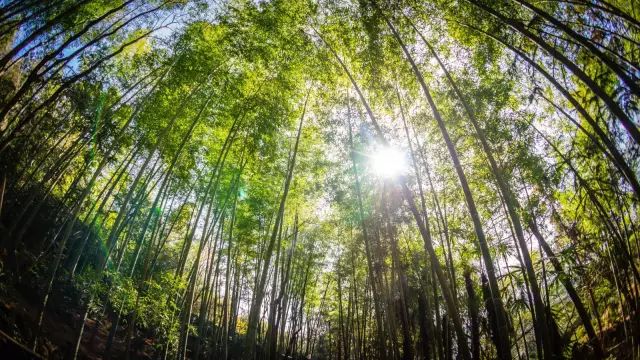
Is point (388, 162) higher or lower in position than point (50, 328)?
higher

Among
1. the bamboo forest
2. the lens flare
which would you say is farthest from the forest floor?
the lens flare

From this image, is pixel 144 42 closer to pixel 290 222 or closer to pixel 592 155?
pixel 290 222

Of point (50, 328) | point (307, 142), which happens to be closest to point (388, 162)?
point (307, 142)

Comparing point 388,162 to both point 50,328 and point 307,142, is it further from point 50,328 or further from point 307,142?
point 50,328

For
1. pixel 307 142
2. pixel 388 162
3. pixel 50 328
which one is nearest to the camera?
pixel 50 328

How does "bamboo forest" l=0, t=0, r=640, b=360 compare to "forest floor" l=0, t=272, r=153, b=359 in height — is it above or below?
above

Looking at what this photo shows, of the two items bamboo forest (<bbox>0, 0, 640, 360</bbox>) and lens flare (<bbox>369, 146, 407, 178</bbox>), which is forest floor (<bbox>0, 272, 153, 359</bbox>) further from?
lens flare (<bbox>369, 146, 407, 178</bbox>)

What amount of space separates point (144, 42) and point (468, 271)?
852 cm

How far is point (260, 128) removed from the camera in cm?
655

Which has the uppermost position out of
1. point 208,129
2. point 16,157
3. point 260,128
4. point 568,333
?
point 208,129

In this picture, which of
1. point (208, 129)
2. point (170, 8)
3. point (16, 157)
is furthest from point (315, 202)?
point (16, 157)

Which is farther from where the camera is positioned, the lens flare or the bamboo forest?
the lens flare

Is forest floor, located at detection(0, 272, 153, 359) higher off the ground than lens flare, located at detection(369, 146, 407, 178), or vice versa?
lens flare, located at detection(369, 146, 407, 178)

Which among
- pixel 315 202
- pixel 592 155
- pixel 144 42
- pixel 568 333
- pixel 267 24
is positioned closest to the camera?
pixel 592 155
